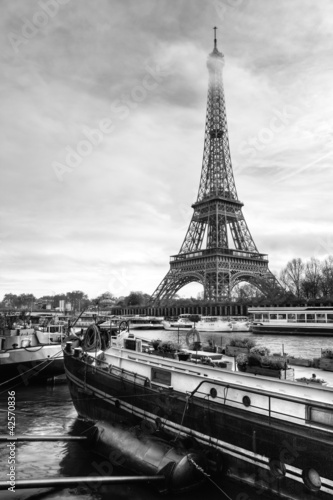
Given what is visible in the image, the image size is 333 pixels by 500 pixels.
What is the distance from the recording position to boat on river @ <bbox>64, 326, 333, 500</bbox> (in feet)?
32.0

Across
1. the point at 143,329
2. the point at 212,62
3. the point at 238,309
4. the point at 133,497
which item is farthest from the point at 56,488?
the point at 212,62

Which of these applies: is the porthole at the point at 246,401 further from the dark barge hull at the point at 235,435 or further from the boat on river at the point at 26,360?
the boat on river at the point at 26,360

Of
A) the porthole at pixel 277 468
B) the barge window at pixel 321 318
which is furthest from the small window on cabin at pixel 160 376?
the barge window at pixel 321 318

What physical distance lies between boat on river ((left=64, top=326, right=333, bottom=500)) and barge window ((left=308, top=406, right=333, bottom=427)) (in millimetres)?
23

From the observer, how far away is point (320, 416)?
33.3ft

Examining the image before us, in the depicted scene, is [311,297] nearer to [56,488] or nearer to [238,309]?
[238,309]

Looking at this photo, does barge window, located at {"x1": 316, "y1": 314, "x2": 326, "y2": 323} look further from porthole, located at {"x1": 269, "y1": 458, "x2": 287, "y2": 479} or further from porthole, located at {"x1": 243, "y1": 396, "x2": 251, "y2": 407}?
porthole, located at {"x1": 269, "y1": 458, "x2": 287, "y2": 479}

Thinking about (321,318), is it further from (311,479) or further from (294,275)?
(311,479)

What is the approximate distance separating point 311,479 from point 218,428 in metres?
2.96

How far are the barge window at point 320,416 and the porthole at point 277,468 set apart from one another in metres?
1.29

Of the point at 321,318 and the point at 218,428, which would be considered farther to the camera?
the point at 321,318

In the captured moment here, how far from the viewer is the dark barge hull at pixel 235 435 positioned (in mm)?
9492

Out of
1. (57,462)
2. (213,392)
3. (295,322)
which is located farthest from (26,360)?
(295,322)

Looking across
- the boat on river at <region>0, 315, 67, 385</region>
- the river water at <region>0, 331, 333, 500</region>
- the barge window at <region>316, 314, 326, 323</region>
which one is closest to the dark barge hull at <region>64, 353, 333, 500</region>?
the river water at <region>0, 331, 333, 500</region>
